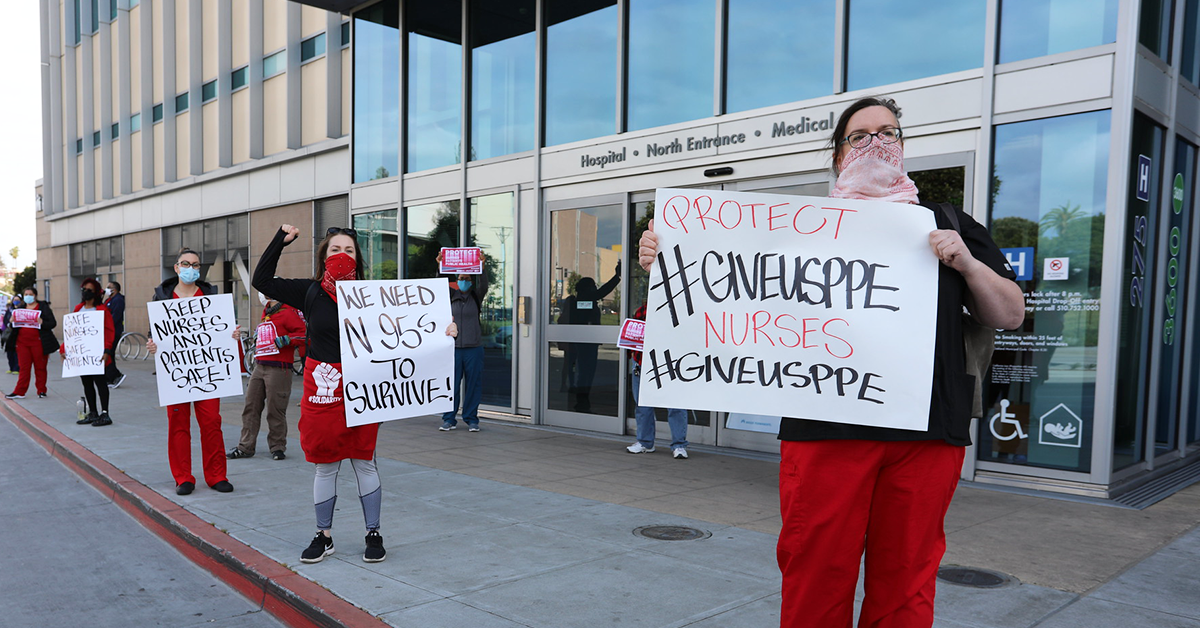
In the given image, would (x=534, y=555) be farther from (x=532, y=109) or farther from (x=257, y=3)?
(x=257, y=3)

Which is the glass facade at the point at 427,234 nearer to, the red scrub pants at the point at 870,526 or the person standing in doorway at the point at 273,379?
the person standing in doorway at the point at 273,379

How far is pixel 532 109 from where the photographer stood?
11.4 m

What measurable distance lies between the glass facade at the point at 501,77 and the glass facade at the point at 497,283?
0.79 m

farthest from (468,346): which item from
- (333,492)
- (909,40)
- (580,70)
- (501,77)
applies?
(909,40)

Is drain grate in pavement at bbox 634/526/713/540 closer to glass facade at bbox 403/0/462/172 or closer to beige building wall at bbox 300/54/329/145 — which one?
glass facade at bbox 403/0/462/172

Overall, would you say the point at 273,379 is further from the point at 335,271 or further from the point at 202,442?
the point at 335,271

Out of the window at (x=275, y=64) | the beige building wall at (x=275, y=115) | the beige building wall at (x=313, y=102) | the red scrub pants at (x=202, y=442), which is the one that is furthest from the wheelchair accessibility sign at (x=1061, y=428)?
the window at (x=275, y=64)

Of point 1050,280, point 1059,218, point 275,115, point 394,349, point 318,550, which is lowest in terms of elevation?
point 318,550

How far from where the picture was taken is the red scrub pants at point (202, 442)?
6773 mm

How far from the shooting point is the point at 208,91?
2239 centimetres

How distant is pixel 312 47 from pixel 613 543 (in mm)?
16039

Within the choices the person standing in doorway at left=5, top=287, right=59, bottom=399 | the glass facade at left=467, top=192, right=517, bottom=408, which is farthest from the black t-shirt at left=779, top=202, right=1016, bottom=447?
the person standing in doorway at left=5, top=287, right=59, bottom=399

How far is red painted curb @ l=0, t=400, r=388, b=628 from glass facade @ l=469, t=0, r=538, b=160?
250 inches

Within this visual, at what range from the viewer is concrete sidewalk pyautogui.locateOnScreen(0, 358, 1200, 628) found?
4117 millimetres
